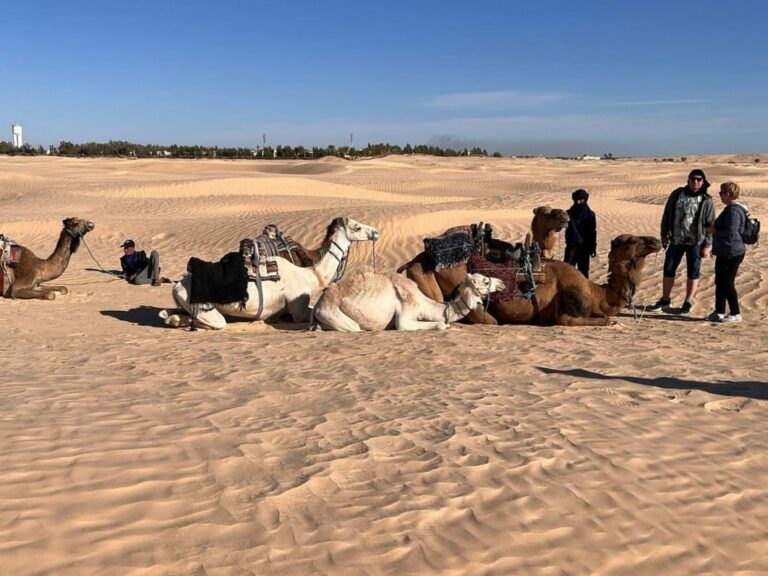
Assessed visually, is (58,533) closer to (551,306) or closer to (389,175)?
(551,306)

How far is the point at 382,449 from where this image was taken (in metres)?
4.43

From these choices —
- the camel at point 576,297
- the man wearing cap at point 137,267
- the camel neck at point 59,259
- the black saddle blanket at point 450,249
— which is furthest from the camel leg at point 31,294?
the camel at point 576,297

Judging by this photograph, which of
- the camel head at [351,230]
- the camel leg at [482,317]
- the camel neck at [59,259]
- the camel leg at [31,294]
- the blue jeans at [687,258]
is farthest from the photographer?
the camel neck at [59,259]

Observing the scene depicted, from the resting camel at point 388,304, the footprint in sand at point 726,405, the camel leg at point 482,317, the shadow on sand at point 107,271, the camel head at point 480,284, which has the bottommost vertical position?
the shadow on sand at point 107,271

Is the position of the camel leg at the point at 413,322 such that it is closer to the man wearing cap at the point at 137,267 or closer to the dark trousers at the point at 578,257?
the dark trousers at the point at 578,257

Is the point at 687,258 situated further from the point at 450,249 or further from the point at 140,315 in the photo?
the point at 140,315

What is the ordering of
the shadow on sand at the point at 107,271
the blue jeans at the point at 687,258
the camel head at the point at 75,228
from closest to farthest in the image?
the blue jeans at the point at 687,258 < the camel head at the point at 75,228 < the shadow on sand at the point at 107,271

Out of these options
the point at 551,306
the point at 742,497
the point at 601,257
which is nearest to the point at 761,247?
the point at 601,257

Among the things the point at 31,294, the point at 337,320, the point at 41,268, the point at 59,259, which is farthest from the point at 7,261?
the point at 337,320

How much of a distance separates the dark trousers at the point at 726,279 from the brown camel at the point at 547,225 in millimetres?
1992

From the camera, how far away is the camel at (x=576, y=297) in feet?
27.8

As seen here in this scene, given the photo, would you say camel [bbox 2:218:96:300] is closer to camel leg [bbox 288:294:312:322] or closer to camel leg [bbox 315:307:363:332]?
camel leg [bbox 288:294:312:322]

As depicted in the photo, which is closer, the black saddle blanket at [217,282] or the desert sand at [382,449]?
the desert sand at [382,449]

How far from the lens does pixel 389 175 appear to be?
40.1 m
